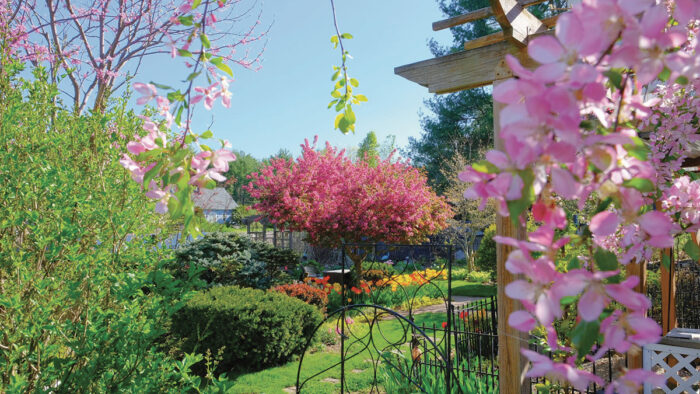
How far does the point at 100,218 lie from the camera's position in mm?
2223

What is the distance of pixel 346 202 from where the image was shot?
28.8 ft

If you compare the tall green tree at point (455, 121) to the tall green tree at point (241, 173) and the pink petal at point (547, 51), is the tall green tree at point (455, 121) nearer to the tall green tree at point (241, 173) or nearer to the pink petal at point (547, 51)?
the pink petal at point (547, 51)

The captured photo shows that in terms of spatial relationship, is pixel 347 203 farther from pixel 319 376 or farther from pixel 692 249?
pixel 692 249

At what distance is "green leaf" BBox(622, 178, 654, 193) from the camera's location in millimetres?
539

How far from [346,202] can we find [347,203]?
0.04 metres

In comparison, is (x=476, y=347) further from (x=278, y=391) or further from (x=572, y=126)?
(x=572, y=126)

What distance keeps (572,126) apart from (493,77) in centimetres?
209

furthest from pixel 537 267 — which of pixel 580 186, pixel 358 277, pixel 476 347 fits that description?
pixel 358 277

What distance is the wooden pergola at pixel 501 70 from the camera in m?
2.25

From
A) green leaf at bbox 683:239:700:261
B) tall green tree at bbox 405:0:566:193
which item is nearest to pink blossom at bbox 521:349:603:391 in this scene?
green leaf at bbox 683:239:700:261

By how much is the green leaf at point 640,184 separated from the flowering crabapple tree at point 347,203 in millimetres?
7853

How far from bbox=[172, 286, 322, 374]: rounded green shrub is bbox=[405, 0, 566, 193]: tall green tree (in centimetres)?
1296

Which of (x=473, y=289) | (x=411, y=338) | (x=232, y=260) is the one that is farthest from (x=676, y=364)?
(x=473, y=289)

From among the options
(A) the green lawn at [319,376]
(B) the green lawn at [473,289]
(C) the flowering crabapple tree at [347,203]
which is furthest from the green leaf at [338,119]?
(B) the green lawn at [473,289]
